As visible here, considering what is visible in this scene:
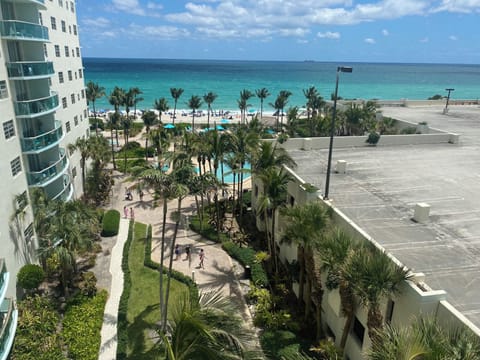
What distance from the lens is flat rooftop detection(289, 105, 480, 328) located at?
16.5 metres

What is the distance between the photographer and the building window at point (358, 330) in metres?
17.7

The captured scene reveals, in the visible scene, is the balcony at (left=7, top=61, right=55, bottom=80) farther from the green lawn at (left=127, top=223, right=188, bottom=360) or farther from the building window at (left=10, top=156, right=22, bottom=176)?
the green lawn at (left=127, top=223, right=188, bottom=360)

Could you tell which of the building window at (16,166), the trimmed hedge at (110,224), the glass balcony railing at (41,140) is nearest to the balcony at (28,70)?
the glass balcony railing at (41,140)

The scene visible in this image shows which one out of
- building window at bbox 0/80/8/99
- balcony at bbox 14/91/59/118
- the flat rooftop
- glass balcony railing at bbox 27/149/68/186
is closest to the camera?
the flat rooftop

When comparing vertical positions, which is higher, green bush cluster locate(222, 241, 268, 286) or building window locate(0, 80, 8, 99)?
building window locate(0, 80, 8, 99)

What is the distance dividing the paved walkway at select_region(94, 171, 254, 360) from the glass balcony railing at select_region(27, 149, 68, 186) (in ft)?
24.2

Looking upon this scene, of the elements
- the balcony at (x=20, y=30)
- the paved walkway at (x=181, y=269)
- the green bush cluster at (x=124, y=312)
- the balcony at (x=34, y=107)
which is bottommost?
the paved walkway at (x=181, y=269)

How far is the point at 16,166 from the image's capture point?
80.4 feet

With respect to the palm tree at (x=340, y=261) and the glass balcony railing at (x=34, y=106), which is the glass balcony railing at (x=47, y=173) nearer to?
the glass balcony railing at (x=34, y=106)

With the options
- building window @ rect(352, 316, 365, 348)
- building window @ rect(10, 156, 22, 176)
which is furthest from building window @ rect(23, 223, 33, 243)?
building window @ rect(352, 316, 365, 348)

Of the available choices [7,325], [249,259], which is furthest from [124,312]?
[249,259]

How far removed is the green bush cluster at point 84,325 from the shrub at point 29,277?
2.53 metres

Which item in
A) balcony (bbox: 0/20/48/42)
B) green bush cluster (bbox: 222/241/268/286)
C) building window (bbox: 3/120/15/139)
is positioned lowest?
green bush cluster (bbox: 222/241/268/286)

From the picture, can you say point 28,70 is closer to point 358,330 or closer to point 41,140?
point 41,140
